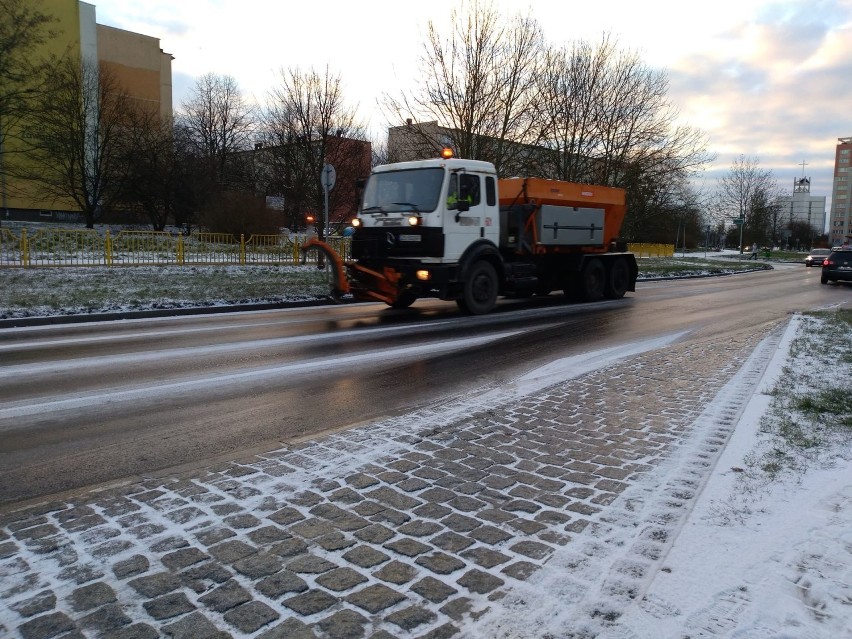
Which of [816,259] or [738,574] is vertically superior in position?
[816,259]

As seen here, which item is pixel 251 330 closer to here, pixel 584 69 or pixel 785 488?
pixel 785 488

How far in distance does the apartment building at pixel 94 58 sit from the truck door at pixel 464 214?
39710mm

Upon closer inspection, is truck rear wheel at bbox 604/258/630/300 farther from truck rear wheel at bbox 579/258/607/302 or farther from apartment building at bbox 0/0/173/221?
apartment building at bbox 0/0/173/221

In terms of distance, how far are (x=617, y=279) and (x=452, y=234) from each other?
709 centimetres

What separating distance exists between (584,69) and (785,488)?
28.8m

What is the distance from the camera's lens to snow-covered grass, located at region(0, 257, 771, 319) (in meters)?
12.5

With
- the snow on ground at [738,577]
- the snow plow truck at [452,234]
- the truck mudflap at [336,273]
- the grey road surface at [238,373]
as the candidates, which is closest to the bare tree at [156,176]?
the grey road surface at [238,373]

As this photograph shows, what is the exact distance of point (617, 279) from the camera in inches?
672

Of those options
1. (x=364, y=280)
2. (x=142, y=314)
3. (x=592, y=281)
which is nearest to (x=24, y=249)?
(x=142, y=314)

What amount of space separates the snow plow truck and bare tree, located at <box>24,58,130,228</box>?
1164 inches

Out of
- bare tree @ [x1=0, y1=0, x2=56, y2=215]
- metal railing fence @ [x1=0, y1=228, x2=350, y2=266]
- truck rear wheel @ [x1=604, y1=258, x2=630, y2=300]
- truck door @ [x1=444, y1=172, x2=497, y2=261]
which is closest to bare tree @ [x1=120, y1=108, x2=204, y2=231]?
bare tree @ [x1=0, y1=0, x2=56, y2=215]

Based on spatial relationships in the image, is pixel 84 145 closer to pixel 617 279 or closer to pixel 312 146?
pixel 312 146

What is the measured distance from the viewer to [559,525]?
11.3 feet

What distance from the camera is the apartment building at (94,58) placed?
45.0m
